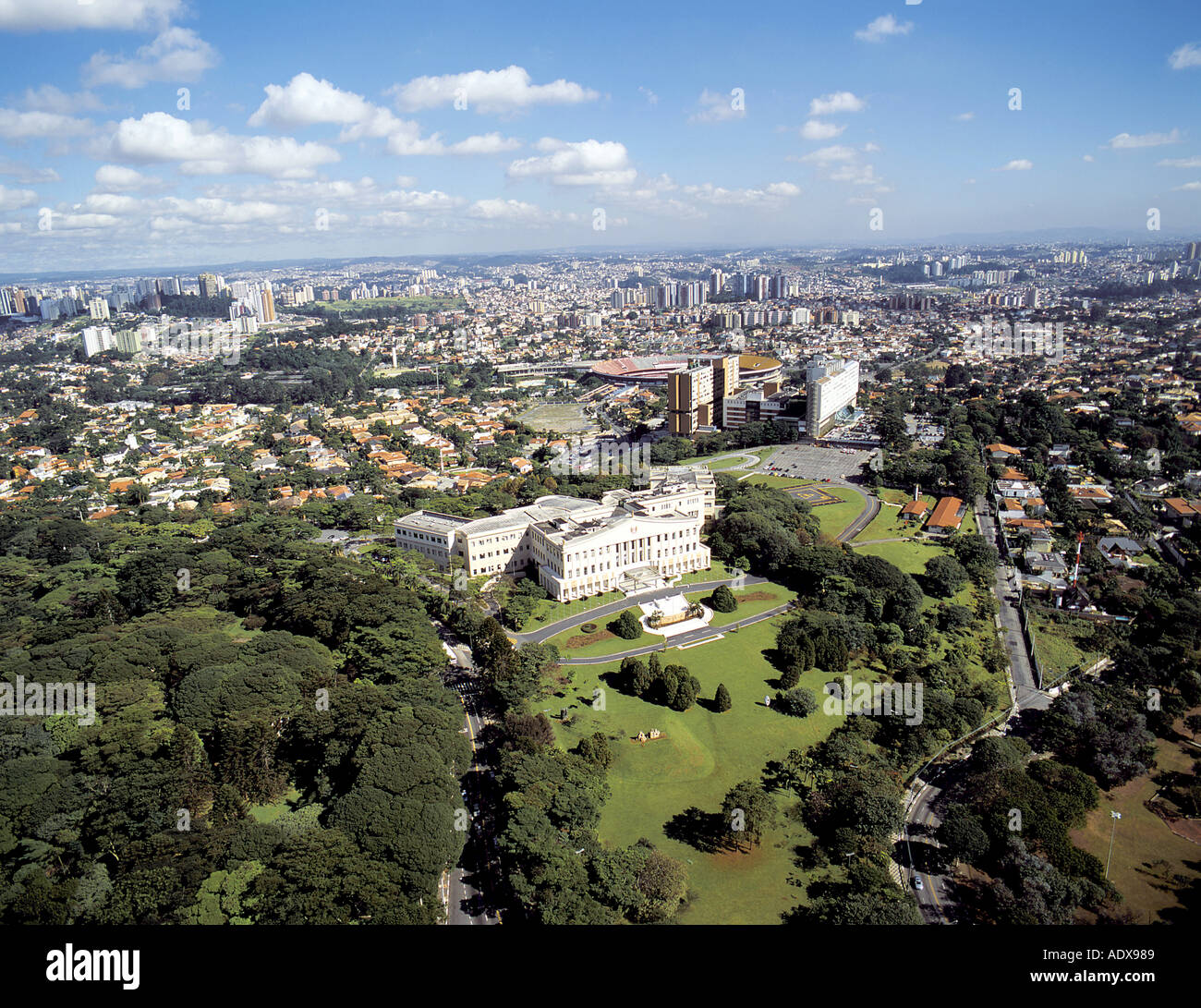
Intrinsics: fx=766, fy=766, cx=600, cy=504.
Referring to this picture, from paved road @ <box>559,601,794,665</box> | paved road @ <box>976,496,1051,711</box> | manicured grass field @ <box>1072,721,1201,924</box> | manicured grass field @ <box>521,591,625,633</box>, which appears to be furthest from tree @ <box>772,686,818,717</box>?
manicured grass field @ <box>521,591,625,633</box>

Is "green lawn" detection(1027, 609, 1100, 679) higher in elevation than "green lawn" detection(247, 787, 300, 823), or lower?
higher

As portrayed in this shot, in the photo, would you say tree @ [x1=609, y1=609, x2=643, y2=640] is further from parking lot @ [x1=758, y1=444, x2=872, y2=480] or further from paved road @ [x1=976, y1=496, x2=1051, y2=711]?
parking lot @ [x1=758, y1=444, x2=872, y2=480]

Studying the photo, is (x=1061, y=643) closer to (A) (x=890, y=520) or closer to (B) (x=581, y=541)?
(A) (x=890, y=520)

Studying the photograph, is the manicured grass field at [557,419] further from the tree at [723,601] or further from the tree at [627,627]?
the tree at [627,627]

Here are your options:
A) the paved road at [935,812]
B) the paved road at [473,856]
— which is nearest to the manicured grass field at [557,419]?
the paved road at [935,812]
